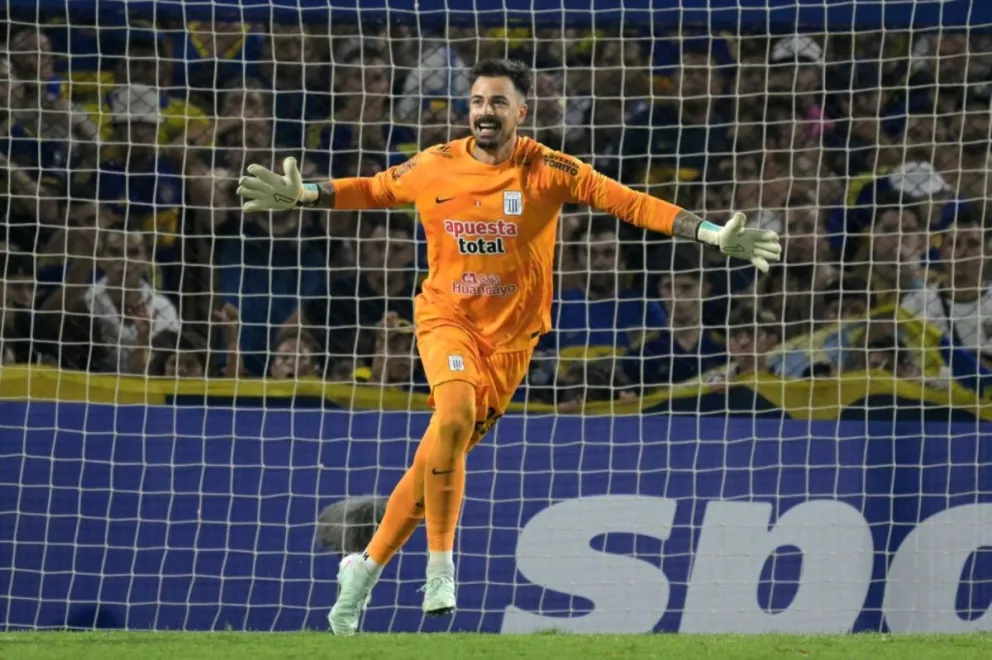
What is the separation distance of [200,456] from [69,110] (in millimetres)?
2261

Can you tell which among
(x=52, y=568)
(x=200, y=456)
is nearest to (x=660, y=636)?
(x=200, y=456)

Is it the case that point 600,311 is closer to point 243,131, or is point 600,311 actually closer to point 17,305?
point 243,131

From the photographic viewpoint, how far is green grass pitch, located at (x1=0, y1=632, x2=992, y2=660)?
531cm

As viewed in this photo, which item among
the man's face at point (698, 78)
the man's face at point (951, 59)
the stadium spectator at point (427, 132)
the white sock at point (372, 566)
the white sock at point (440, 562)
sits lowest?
the white sock at point (372, 566)

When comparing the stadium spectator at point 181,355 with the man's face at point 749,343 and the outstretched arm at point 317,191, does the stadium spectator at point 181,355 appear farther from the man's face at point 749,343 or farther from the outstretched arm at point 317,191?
the outstretched arm at point 317,191

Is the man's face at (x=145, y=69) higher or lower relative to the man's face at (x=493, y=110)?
higher

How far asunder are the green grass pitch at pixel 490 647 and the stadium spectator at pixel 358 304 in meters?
3.24

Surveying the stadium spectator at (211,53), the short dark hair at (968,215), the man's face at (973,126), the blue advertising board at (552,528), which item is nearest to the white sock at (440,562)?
the blue advertising board at (552,528)

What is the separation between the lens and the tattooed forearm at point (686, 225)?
18.5ft

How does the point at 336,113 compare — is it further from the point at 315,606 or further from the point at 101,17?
the point at 315,606

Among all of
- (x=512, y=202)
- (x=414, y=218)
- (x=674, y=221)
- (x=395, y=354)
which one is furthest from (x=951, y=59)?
(x=512, y=202)

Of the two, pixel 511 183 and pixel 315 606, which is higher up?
pixel 511 183

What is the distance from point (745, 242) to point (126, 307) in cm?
480

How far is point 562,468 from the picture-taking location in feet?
27.7
